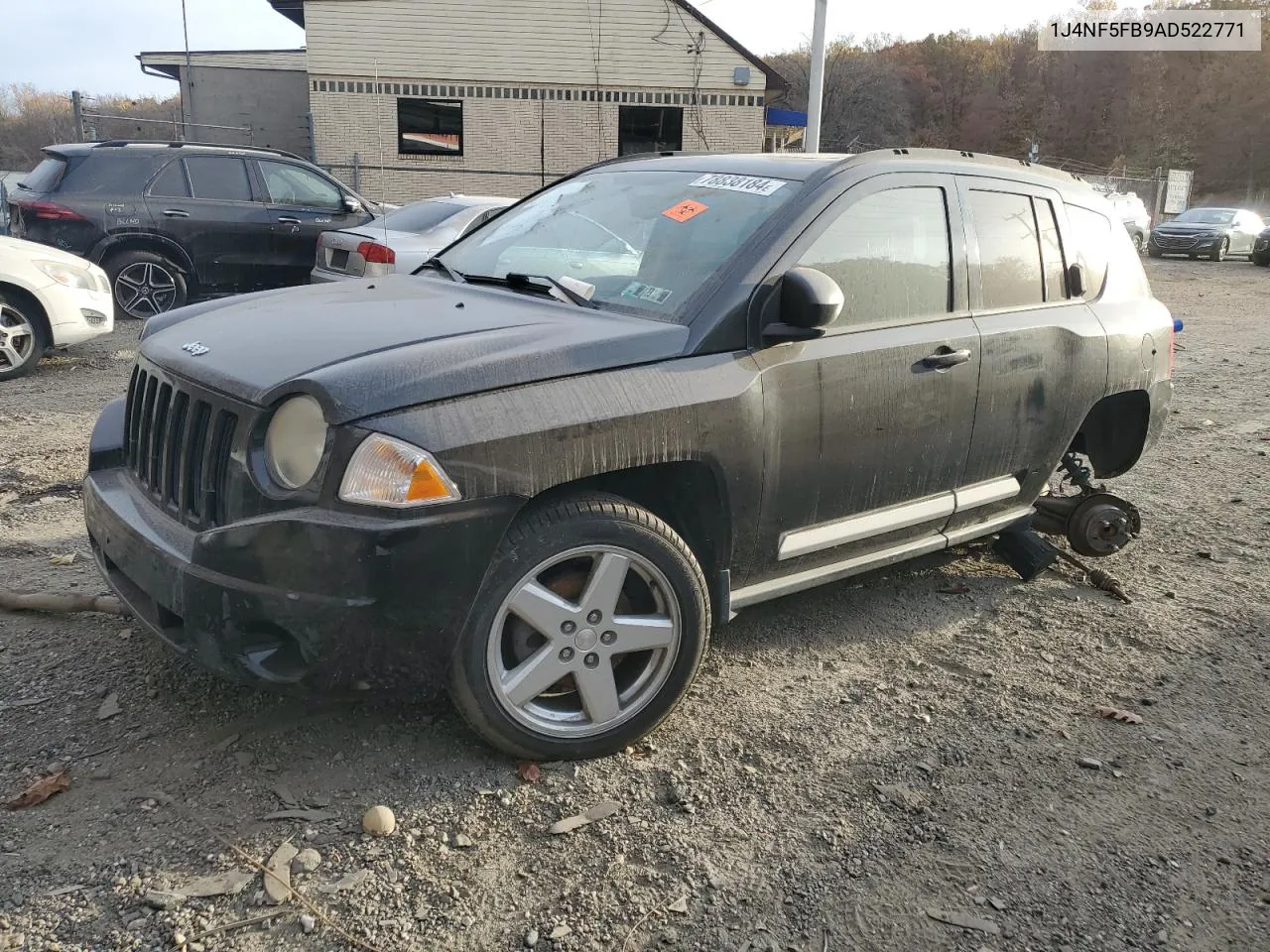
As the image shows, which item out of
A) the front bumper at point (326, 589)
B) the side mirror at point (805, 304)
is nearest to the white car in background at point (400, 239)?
the side mirror at point (805, 304)

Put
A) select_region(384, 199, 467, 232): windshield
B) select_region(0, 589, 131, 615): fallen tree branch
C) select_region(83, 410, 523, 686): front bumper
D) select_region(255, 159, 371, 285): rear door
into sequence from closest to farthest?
1. select_region(83, 410, 523, 686): front bumper
2. select_region(0, 589, 131, 615): fallen tree branch
3. select_region(384, 199, 467, 232): windshield
4. select_region(255, 159, 371, 285): rear door

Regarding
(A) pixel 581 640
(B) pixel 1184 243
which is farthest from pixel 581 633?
(B) pixel 1184 243

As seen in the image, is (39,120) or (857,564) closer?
(857,564)

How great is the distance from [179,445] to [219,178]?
29.3ft

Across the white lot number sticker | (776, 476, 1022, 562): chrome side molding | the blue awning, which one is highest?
the blue awning

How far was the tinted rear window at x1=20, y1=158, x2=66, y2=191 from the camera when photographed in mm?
9930

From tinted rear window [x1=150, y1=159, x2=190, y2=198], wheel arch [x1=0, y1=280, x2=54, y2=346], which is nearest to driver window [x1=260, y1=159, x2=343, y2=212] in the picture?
tinted rear window [x1=150, y1=159, x2=190, y2=198]

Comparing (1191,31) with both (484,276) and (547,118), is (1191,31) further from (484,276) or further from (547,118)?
(484,276)

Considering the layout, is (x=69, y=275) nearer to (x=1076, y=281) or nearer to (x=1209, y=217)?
(x=1076, y=281)

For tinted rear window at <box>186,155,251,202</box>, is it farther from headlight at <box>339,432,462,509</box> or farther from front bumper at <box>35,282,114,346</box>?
headlight at <box>339,432,462,509</box>

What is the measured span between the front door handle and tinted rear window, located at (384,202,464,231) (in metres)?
6.94

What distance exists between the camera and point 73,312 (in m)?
7.93

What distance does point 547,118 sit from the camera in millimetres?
23594

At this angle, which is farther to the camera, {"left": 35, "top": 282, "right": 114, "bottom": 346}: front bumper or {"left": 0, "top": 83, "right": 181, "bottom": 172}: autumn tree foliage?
{"left": 0, "top": 83, "right": 181, "bottom": 172}: autumn tree foliage
